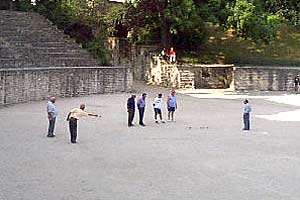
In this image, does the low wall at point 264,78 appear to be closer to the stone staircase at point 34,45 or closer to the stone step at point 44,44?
the stone staircase at point 34,45

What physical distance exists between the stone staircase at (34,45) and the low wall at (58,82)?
5.92 ft

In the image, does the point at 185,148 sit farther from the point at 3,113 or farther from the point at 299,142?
the point at 3,113

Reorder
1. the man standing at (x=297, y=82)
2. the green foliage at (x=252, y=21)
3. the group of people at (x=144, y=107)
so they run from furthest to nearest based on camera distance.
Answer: the man standing at (x=297, y=82) < the green foliage at (x=252, y=21) < the group of people at (x=144, y=107)

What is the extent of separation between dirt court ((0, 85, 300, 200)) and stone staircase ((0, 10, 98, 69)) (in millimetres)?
6512

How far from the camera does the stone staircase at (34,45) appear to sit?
33.1m

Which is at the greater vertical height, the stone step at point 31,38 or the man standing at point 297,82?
the stone step at point 31,38

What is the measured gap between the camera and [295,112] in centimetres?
2853

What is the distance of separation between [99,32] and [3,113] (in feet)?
59.8

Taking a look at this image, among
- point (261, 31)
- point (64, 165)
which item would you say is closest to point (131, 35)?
point (261, 31)

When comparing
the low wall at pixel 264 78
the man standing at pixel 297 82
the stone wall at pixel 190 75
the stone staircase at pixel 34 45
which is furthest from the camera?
the low wall at pixel 264 78

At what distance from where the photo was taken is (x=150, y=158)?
15.5 meters

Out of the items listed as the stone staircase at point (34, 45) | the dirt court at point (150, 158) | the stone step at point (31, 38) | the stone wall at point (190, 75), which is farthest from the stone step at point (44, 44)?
the dirt court at point (150, 158)

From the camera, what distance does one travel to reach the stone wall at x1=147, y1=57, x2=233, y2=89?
133 ft

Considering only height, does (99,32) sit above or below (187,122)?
above
